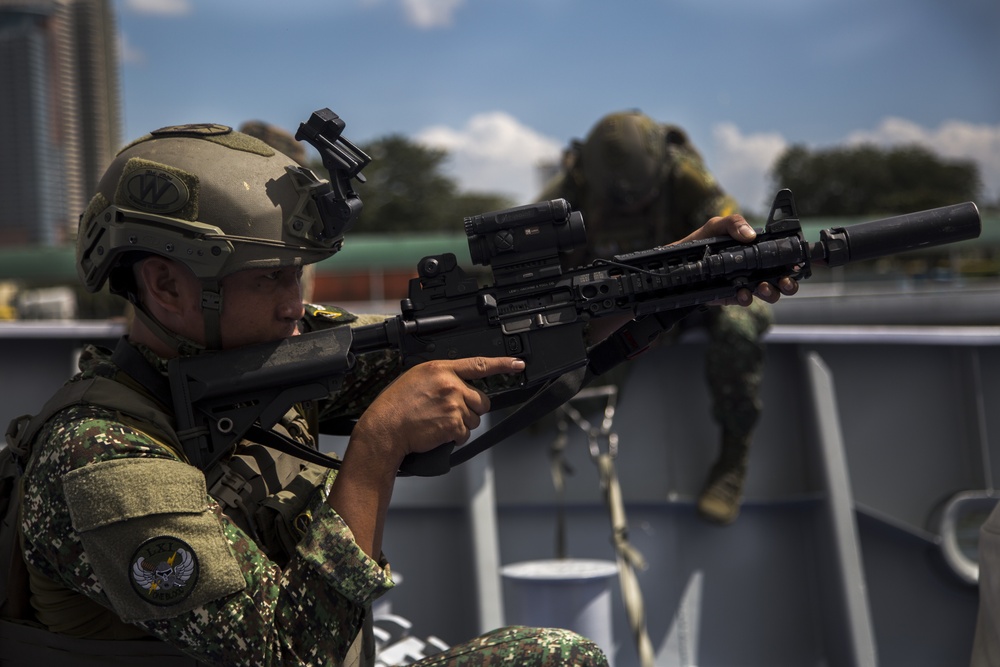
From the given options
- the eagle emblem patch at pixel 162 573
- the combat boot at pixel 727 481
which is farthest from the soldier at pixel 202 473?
the combat boot at pixel 727 481

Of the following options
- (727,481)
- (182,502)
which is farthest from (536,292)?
(727,481)

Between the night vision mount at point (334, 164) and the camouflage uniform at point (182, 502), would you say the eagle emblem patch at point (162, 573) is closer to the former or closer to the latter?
the camouflage uniform at point (182, 502)

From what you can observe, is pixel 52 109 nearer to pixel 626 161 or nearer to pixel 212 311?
pixel 626 161

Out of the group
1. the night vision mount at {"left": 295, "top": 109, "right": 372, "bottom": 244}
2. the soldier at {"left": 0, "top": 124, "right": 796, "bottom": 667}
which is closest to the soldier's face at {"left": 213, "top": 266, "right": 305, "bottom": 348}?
the soldier at {"left": 0, "top": 124, "right": 796, "bottom": 667}

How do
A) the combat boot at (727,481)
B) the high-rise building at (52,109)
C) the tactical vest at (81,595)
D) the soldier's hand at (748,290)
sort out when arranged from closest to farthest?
1. the tactical vest at (81,595)
2. the soldier's hand at (748,290)
3. the combat boot at (727,481)
4. the high-rise building at (52,109)

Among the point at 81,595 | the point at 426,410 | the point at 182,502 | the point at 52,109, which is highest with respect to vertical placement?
the point at 52,109

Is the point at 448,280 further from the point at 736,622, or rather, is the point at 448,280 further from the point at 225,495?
the point at 736,622

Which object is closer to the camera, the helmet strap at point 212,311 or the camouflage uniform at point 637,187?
the helmet strap at point 212,311

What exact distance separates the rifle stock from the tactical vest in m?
0.10

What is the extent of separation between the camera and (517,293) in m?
2.23

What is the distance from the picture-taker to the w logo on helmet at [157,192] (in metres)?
1.99

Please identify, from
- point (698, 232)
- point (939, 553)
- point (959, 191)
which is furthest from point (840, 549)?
point (959, 191)

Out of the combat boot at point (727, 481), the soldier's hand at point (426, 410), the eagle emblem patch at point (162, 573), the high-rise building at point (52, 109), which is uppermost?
the high-rise building at point (52, 109)

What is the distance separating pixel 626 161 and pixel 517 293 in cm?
288
